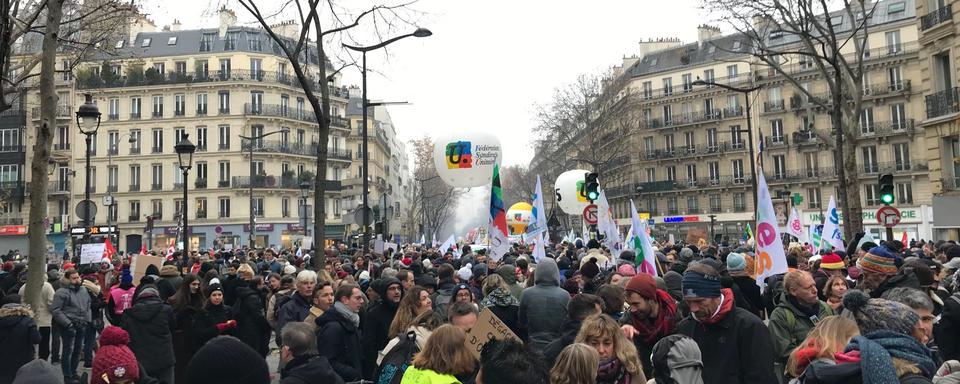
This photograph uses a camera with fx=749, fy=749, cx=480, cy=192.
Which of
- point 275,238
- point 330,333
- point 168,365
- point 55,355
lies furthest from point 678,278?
point 275,238

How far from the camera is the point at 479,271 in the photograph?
10.7m

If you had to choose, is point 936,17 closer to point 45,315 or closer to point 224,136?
point 45,315

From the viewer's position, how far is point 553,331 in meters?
6.46

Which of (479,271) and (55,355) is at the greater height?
(479,271)

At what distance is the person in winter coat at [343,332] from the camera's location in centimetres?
606

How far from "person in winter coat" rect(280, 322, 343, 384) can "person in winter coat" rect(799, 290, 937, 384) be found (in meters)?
2.60

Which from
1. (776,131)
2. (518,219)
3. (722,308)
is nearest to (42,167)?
(722,308)

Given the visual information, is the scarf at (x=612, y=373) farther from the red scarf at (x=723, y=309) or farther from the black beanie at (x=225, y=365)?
the black beanie at (x=225, y=365)

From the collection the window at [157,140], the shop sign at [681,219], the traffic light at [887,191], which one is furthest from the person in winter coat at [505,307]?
the shop sign at [681,219]

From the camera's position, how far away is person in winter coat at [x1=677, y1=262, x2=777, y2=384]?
14.5 feet

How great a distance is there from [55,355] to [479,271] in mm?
7031

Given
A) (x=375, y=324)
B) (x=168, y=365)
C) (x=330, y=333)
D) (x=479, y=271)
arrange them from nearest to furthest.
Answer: (x=330, y=333) → (x=375, y=324) → (x=168, y=365) → (x=479, y=271)

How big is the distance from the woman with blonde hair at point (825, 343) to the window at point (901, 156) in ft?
184

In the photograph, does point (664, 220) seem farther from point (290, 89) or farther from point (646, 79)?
point (290, 89)
